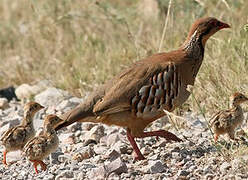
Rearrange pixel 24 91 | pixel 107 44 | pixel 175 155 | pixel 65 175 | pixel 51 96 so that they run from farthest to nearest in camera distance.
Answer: pixel 107 44 < pixel 24 91 < pixel 51 96 < pixel 175 155 < pixel 65 175

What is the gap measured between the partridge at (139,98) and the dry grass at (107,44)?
2.74 feet

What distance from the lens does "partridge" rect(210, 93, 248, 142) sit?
5855mm

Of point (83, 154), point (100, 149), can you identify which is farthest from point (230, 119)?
point (83, 154)

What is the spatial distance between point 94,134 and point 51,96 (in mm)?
1827

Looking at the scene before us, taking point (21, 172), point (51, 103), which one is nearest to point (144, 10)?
point (51, 103)

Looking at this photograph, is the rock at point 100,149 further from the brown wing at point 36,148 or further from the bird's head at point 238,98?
the bird's head at point 238,98

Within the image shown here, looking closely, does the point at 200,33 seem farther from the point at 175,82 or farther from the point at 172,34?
the point at 172,34

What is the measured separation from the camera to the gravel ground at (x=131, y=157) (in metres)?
5.11

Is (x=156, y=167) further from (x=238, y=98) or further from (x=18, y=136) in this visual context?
(x=18, y=136)

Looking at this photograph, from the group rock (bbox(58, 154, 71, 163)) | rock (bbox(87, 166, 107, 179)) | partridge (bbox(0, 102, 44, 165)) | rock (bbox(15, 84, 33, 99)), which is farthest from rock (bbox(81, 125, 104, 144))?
rock (bbox(15, 84, 33, 99))

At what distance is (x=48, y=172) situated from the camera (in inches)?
219

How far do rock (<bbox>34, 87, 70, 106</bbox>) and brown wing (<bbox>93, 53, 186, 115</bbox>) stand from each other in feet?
7.23

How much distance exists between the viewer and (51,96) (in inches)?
325

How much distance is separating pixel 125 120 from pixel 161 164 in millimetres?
794
